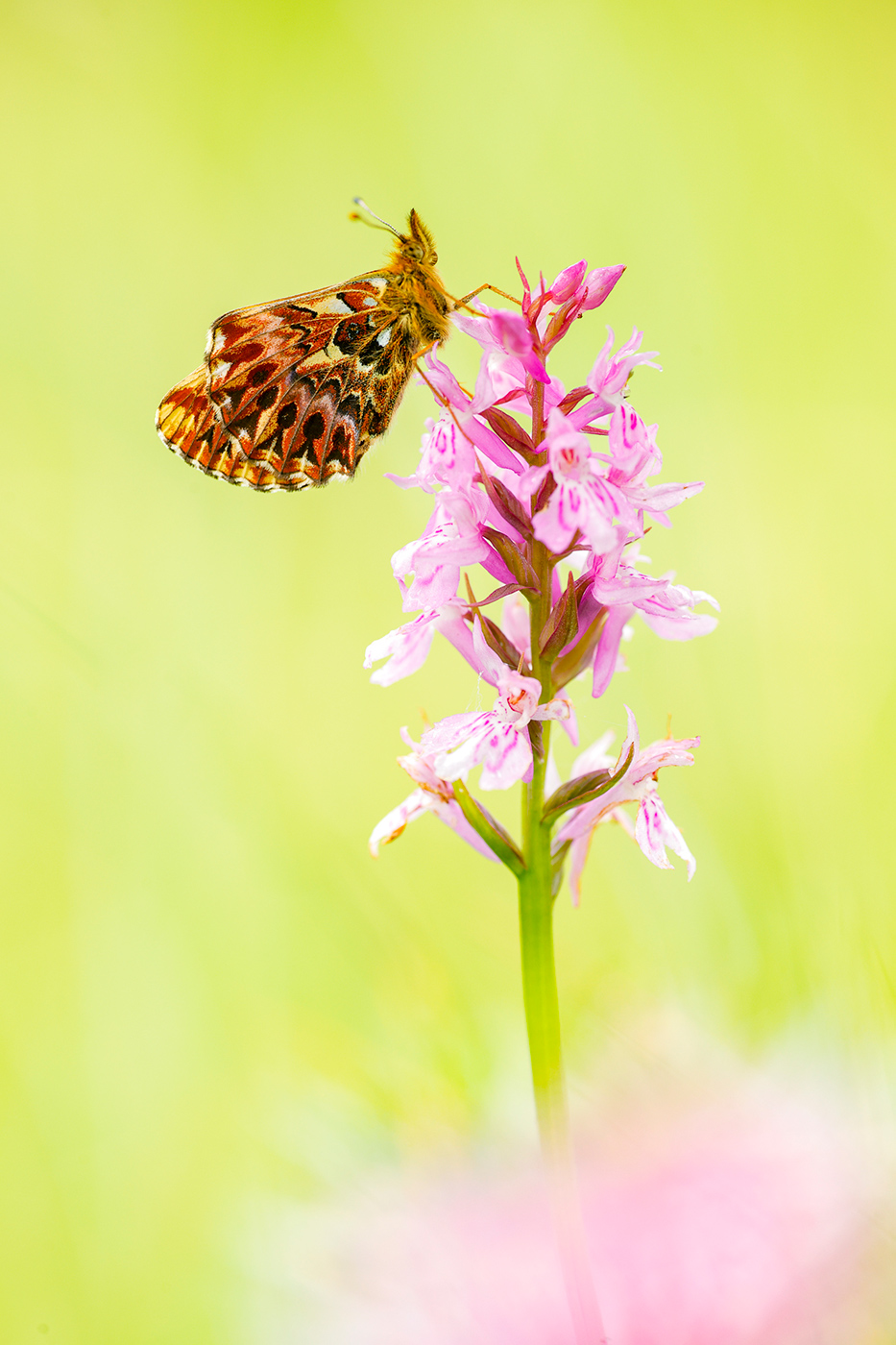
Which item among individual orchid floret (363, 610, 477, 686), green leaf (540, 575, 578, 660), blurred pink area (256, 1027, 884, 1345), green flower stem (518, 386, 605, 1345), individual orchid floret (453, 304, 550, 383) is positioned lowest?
blurred pink area (256, 1027, 884, 1345)

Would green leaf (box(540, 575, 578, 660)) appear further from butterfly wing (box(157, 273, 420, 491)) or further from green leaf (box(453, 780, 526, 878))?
butterfly wing (box(157, 273, 420, 491))

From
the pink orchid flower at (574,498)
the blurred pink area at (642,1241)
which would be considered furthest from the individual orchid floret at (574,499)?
the blurred pink area at (642,1241)

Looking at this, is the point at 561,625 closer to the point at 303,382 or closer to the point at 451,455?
the point at 451,455

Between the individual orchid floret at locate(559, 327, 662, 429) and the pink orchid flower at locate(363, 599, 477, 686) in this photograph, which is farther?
the pink orchid flower at locate(363, 599, 477, 686)

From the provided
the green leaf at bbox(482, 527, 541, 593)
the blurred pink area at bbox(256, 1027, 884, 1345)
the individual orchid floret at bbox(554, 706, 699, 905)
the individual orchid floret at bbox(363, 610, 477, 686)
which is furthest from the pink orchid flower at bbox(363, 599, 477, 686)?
the blurred pink area at bbox(256, 1027, 884, 1345)

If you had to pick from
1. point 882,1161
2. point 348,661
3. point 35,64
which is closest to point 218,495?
point 348,661

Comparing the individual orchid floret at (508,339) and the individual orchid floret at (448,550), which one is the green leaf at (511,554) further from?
the individual orchid floret at (508,339)
